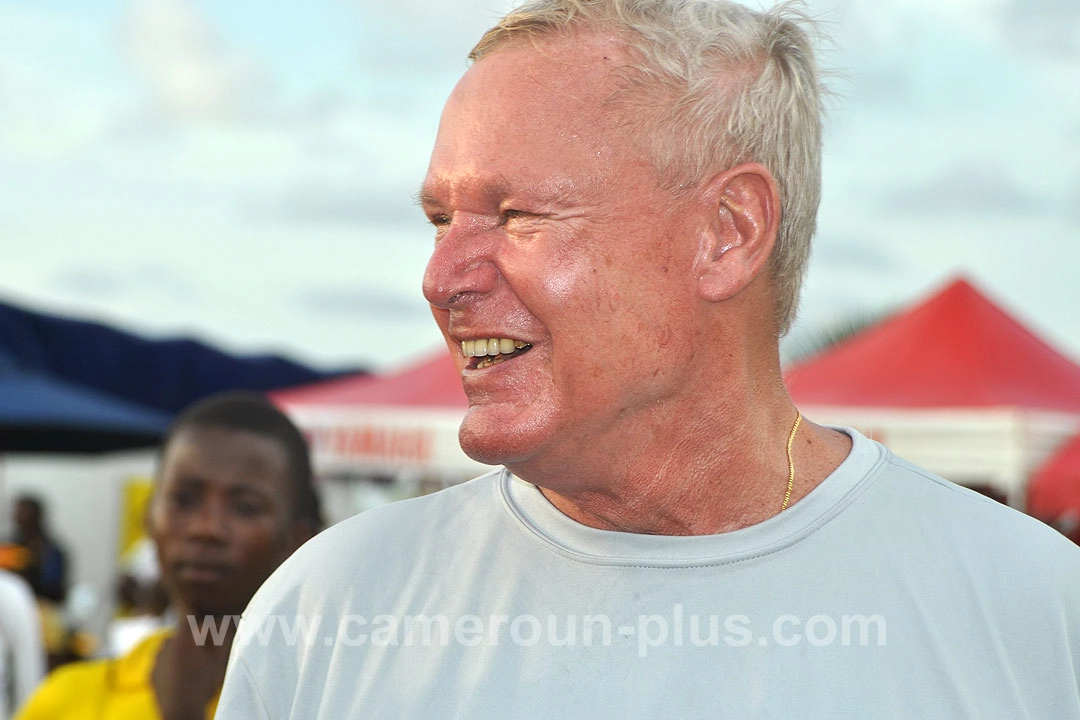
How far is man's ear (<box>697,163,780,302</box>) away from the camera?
1687 mm

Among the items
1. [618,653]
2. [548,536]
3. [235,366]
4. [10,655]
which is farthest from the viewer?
[235,366]

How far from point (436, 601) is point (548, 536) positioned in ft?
0.57

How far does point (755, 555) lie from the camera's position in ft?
5.35

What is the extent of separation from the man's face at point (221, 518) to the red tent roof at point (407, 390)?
512cm

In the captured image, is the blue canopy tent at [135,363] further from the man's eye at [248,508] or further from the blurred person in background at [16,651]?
the man's eye at [248,508]

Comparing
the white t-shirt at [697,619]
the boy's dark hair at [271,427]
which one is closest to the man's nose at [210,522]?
the boy's dark hair at [271,427]

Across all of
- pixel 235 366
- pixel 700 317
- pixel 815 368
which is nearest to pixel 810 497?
pixel 700 317

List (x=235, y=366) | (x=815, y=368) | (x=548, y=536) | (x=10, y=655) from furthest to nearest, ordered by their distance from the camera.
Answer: (x=235, y=366) < (x=815, y=368) < (x=10, y=655) < (x=548, y=536)

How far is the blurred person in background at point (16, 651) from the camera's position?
4.03m

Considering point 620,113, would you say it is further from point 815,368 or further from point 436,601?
point 815,368

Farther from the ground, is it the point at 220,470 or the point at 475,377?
the point at 475,377

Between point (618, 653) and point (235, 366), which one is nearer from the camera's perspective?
point (618, 653)

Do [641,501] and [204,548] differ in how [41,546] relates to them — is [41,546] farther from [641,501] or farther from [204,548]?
[641,501]

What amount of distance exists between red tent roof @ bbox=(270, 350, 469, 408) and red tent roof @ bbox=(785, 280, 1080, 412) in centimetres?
242
